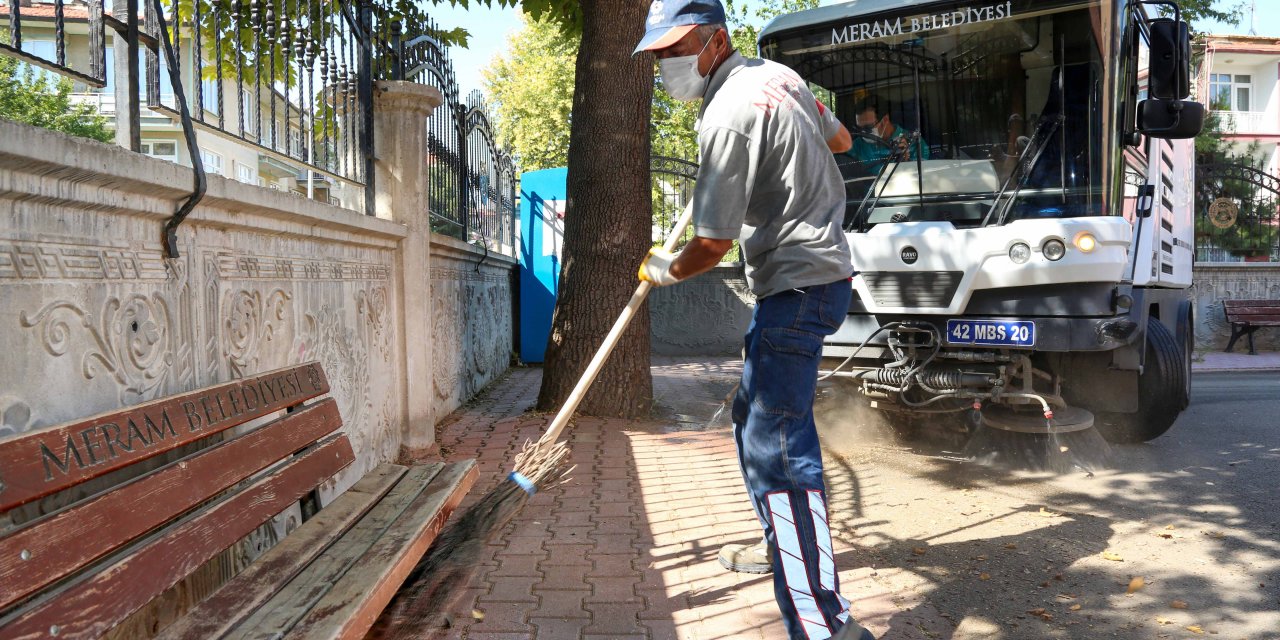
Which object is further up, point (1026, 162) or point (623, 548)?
point (1026, 162)

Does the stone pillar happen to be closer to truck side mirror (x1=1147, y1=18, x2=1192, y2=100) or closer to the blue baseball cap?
the blue baseball cap

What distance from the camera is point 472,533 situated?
3.50 m

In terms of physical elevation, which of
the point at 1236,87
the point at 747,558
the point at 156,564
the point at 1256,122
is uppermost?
the point at 1236,87

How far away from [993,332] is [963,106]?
154 cm

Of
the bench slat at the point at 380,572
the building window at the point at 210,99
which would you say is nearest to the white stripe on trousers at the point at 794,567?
the bench slat at the point at 380,572

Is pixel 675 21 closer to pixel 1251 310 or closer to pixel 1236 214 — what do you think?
pixel 1251 310

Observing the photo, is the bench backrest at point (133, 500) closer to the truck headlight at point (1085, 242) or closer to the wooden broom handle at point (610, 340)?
the wooden broom handle at point (610, 340)

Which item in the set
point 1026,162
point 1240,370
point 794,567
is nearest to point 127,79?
point 794,567

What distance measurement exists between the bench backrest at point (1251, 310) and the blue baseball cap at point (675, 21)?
49.8ft

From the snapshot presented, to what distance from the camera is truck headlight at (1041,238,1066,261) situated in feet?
18.0

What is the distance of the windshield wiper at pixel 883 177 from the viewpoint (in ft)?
20.9

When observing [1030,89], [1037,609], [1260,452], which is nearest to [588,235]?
[1030,89]

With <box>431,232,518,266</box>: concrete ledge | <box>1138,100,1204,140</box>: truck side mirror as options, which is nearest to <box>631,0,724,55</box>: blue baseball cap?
<box>1138,100,1204,140</box>: truck side mirror

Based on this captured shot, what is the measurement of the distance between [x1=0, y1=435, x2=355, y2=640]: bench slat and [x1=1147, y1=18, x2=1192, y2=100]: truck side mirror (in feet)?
16.5
